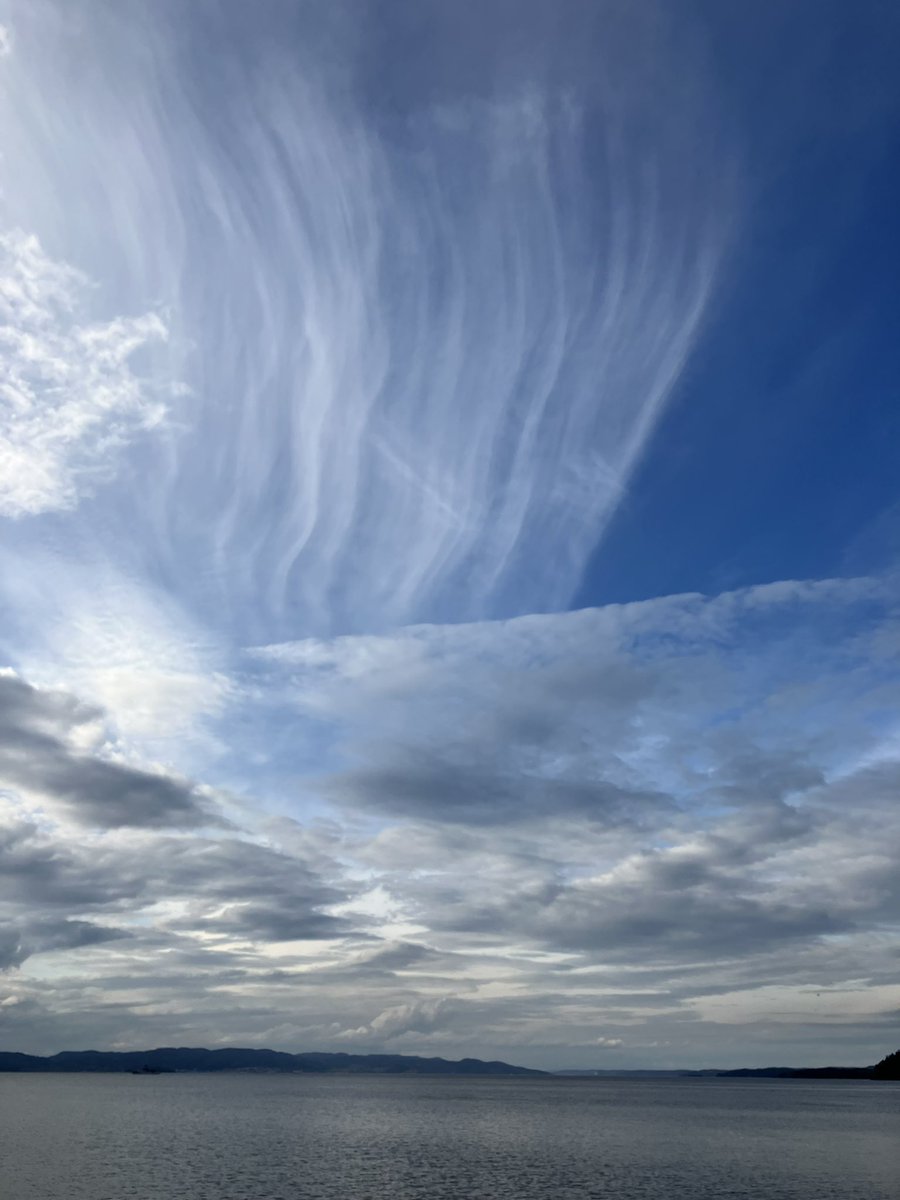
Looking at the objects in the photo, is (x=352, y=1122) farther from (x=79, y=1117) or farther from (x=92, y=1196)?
(x=92, y=1196)

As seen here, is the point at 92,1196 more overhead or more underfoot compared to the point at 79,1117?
more underfoot

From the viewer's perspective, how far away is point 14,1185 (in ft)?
313

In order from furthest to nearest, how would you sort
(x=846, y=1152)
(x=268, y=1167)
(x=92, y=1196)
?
(x=846, y=1152)
(x=268, y=1167)
(x=92, y=1196)

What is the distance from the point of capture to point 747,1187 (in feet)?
322

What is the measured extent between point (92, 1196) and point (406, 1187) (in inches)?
1260

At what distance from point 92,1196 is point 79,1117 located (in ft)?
434

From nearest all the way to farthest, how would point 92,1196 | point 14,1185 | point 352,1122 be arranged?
point 92,1196 < point 14,1185 < point 352,1122

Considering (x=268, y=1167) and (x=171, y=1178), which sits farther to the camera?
(x=268, y=1167)

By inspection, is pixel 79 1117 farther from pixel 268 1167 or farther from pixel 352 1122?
pixel 268 1167

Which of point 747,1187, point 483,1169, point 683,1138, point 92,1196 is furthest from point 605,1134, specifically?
point 92,1196

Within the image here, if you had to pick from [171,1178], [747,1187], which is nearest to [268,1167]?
[171,1178]

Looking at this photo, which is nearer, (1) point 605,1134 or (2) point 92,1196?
(2) point 92,1196

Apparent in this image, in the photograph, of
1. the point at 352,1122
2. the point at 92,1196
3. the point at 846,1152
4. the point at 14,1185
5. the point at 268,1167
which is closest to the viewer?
the point at 92,1196

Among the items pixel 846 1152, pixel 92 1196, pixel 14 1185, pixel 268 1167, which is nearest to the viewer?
pixel 92 1196
